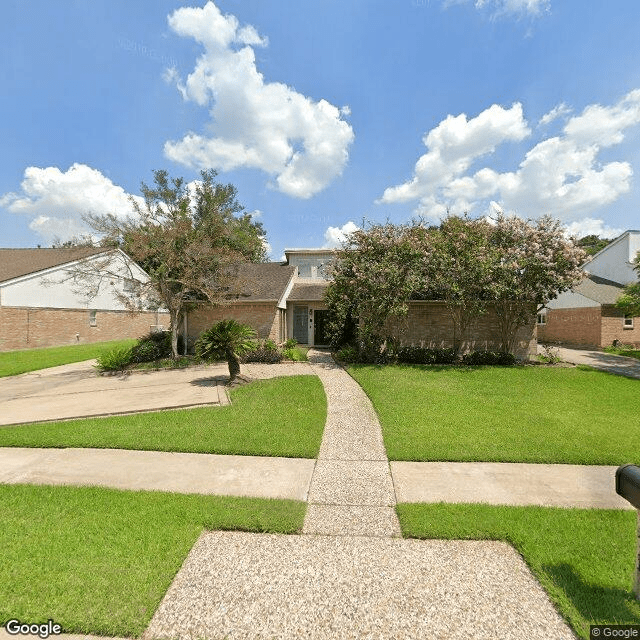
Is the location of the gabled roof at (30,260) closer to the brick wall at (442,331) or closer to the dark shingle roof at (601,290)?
the brick wall at (442,331)

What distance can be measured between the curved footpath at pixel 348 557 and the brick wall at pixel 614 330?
2007 centimetres

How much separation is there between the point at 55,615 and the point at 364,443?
4.40m

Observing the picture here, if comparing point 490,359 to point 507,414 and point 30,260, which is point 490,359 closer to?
point 507,414

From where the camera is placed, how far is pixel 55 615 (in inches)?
91.1

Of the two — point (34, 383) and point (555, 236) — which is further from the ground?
point (555, 236)

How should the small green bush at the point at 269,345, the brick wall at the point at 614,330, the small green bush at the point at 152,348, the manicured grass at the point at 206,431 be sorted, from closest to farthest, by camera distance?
the manicured grass at the point at 206,431
the small green bush at the point at 152,348
the small green bush at the point at 269,345
the brick wall at the point at 614,330

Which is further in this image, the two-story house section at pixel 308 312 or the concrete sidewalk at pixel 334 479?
the two-story house section at pixel 308 312

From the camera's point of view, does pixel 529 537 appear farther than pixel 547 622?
Yes

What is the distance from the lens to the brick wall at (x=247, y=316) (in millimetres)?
15527

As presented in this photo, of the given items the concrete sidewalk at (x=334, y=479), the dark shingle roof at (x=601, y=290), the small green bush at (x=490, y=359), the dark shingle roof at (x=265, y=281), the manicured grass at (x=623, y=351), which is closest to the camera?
the concrete sidewalk at (x=334, y=479)

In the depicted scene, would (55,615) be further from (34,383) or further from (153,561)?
(34,383)

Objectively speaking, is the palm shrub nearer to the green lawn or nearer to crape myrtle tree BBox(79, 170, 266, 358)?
crape myrtle tree BBox(79, 170, 266, 358)

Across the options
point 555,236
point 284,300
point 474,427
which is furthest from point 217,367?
point 555,236

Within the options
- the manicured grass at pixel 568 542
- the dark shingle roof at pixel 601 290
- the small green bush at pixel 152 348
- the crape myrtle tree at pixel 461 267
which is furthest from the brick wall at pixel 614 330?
the small green bush at pixel 152 348
